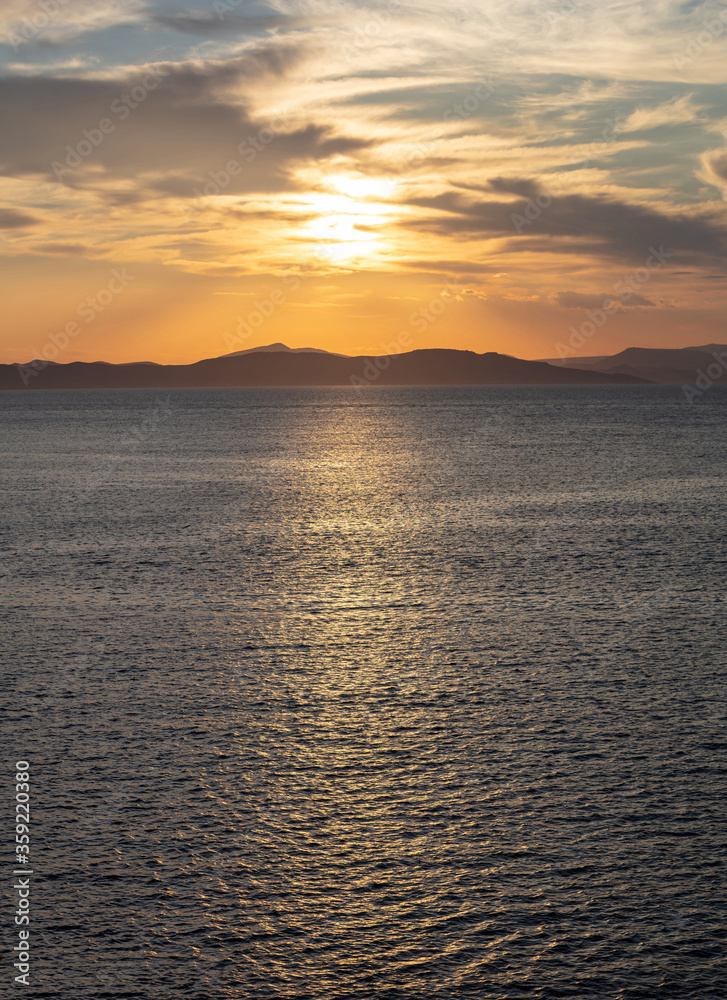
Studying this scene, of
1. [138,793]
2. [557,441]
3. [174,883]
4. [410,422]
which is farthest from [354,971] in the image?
[410,422]

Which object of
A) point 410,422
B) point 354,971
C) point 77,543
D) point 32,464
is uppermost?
point 410,422

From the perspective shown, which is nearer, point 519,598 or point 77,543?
point 519,598

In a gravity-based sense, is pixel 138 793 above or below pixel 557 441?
below

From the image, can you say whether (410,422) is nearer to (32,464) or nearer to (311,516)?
(32,464)

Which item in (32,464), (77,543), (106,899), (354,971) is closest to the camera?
(354,971)

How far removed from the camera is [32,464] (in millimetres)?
93562

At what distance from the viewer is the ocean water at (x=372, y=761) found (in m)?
13.7

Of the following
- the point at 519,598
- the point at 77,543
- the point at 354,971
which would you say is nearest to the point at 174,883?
the point at 354,971

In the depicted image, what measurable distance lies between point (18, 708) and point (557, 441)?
11076 cm

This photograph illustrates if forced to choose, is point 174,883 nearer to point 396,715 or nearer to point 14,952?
point 14,952

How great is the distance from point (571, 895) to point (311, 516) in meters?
43.9

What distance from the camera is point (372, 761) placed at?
20.0 metres

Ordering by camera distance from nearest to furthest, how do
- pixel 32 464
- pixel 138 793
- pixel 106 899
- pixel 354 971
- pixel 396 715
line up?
pixel 354 971 < pixel 106 899 < pixel 138 793 < pixel 396 715 < pixel 32 464

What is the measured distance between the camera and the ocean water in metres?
13.7
